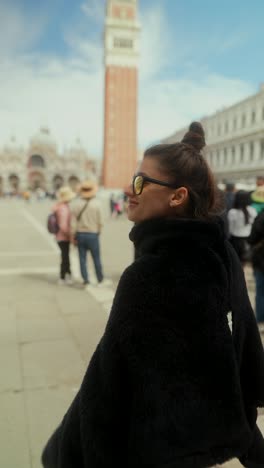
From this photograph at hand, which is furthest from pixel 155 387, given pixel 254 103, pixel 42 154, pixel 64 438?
pixel 42 154

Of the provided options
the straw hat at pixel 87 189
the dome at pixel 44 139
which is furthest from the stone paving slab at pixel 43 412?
the dome at pixel 44 139

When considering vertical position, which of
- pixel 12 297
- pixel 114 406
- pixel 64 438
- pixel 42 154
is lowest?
pixel 12 297

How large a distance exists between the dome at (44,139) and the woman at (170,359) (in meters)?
87.0

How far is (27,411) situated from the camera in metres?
2.84

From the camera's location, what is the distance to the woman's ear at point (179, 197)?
1.30m

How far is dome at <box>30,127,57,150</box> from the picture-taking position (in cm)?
8456

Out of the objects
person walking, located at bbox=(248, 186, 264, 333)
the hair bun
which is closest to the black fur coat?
the hair bun

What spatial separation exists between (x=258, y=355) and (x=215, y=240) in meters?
0.58

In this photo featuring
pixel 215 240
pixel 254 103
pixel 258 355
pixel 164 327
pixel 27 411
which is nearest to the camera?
pixel 164 327

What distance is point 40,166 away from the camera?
83125 mm

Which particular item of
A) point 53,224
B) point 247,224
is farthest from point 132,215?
point 247,224

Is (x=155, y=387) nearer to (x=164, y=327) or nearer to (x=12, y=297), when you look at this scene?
(x=164, y=327)

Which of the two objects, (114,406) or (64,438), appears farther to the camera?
(64,438)

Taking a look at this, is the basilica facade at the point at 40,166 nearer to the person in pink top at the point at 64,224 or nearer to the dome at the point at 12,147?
the dome at the point at 12,147
